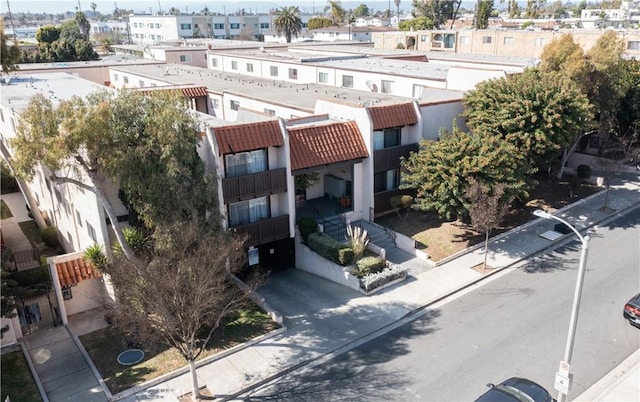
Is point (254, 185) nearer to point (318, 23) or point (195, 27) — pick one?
point (195, 27)

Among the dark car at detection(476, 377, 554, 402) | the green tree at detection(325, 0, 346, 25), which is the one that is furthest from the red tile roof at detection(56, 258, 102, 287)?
the green tree at detection(325, 0, 346, 25)

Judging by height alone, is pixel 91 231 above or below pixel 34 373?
above

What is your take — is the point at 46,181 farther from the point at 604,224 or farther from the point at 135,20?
the point at 135,20

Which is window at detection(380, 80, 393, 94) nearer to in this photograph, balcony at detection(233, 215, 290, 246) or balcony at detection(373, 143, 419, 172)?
balcony at detection(373, 143, 419, 172)

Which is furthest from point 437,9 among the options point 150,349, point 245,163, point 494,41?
point 150,349

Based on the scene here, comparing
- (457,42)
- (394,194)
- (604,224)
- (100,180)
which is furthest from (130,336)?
(457,42)

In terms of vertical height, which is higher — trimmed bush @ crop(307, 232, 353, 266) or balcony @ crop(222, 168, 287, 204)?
balcony @ crop(222, 168, 287, 204)

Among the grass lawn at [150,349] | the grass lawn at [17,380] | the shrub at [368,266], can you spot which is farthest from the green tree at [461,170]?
the grass lawn at [17,380]
